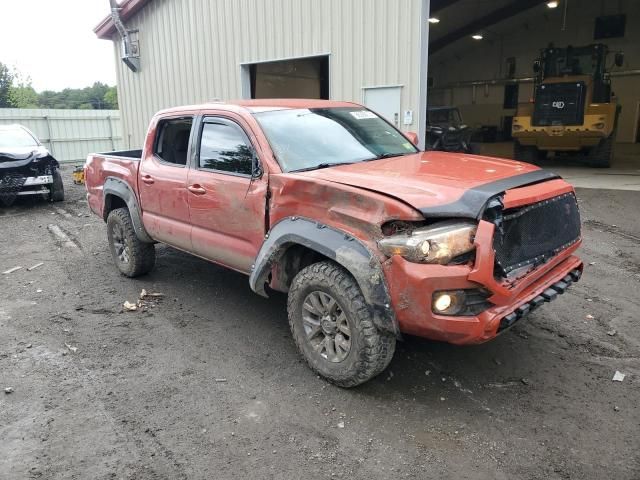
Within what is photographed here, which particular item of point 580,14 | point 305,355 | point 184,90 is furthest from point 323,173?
point 580,14

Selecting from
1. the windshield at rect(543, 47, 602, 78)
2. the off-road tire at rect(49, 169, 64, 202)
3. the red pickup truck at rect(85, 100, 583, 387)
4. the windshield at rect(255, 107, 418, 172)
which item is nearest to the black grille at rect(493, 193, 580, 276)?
the red pickup truck at rect(85, 100, 583, 387)

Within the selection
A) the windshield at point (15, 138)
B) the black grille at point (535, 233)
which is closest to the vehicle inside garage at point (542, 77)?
the windshield at point (15, 138)

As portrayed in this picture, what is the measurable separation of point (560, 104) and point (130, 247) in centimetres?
1199

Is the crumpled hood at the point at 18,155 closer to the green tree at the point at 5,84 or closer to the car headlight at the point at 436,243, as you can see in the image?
the car headlight at the point at 436,243

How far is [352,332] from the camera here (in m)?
3.27

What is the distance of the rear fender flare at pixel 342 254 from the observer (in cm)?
304

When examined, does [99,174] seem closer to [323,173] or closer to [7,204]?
[323,173]

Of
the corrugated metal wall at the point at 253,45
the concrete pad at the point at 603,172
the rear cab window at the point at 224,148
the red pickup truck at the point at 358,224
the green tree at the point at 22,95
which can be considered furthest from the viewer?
the green tree at the point at 22,95

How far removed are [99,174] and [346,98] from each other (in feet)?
17.1

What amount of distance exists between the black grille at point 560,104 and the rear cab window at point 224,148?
11655 mm

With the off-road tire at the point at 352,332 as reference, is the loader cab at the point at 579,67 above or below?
above

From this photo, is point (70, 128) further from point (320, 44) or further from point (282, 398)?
point (282, 398)

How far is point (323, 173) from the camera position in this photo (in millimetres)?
3664

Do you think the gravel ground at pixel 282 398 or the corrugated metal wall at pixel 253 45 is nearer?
the gravel ground at pixel 282 398
